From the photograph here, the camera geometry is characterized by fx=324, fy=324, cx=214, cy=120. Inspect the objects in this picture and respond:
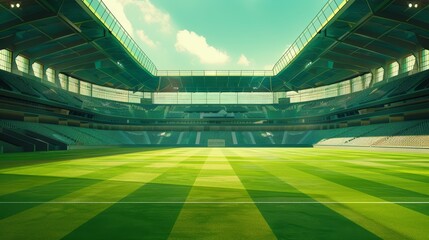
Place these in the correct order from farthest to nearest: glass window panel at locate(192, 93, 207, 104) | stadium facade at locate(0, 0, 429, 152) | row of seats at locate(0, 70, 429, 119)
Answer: glass window panel at locate(192, 93, 207, 104) < row of seats at locate(0, 70, 429, 119) < stadium facade at locate(0, 0, 429, 152)

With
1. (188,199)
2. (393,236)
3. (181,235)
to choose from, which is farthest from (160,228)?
(393,236)

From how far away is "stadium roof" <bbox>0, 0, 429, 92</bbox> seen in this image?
3127 centimetres

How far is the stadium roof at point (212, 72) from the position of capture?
31266 millimetres

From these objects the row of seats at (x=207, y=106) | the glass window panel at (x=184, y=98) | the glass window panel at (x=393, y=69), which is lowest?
the row of seats at (x=207, y=106)

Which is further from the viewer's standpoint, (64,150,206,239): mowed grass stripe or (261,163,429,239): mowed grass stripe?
(261,163,429,239): mowed grass stripe

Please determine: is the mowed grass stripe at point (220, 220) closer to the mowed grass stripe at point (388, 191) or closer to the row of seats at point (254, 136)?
the mowed grass stripe at point (388, 191)

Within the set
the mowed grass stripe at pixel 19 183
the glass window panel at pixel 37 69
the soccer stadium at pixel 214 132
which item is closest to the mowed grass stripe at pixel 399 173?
the soccer stadium at pixel 214 132

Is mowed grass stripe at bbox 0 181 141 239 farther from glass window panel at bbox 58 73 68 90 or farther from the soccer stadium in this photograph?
glass window panel at bbox 58 73 68 90

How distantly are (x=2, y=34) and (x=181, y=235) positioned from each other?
129 feet

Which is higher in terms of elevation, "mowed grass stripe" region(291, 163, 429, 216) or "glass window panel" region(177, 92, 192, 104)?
"glass window panel" region(177, 92, 192, 104)

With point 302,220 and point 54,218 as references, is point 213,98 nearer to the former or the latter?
point 54,218

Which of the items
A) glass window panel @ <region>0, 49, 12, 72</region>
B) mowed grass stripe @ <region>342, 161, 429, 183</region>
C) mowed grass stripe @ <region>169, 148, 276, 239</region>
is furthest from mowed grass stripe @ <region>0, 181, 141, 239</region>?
glass window panel @ <region>0, 49, 12, 72</region>

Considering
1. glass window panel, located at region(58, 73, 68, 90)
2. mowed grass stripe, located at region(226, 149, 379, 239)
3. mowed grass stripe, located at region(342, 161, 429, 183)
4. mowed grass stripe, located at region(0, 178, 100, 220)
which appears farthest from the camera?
glass window panel, located at region(58, 73, 68, 90)

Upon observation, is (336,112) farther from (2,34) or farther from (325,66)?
(2,34)
